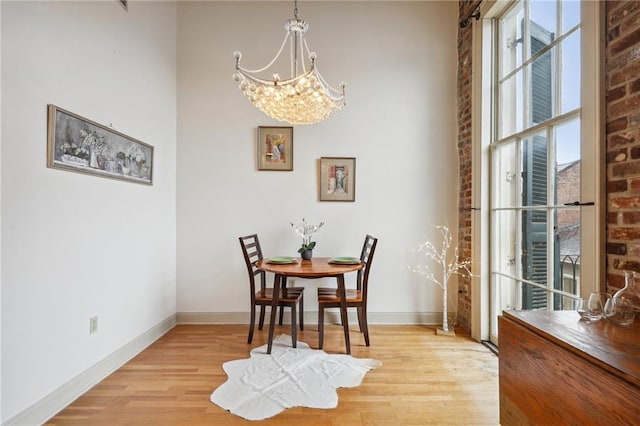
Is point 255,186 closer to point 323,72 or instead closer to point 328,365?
point 323,72

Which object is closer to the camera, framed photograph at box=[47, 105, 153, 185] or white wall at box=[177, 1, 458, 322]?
framed photograph at box=[47, 105, 153, 185]

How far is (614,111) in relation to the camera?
1484 mm

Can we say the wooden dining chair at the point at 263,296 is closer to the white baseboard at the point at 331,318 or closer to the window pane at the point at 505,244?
the white baseboard at the point at 331,318

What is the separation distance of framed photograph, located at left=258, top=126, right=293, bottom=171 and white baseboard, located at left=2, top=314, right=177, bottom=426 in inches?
76.9

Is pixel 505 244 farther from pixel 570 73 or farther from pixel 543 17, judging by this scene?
pixel 543 17

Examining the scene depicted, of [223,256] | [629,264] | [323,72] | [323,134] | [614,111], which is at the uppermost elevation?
[323,72]

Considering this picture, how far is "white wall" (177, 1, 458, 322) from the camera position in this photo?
3174 mm

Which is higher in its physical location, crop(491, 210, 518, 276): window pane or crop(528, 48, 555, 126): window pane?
crop(528, 48, 555, 126): window pane

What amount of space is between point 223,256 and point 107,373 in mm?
1356

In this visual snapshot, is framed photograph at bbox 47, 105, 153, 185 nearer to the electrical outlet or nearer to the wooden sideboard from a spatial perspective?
the electrical outlet

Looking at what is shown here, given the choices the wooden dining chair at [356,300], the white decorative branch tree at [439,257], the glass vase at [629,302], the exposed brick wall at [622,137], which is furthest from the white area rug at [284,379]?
the exposed brick wall at [622,137]

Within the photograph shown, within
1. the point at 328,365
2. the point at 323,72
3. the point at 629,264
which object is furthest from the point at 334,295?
the point at 323,72

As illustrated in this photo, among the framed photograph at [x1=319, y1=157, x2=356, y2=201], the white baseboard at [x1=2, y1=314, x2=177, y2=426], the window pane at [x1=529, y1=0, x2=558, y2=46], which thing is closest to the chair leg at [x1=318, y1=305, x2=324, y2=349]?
the framed photograph at [x1=319, y1=157, x2=356, y2=201]

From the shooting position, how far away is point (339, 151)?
3.18 m
